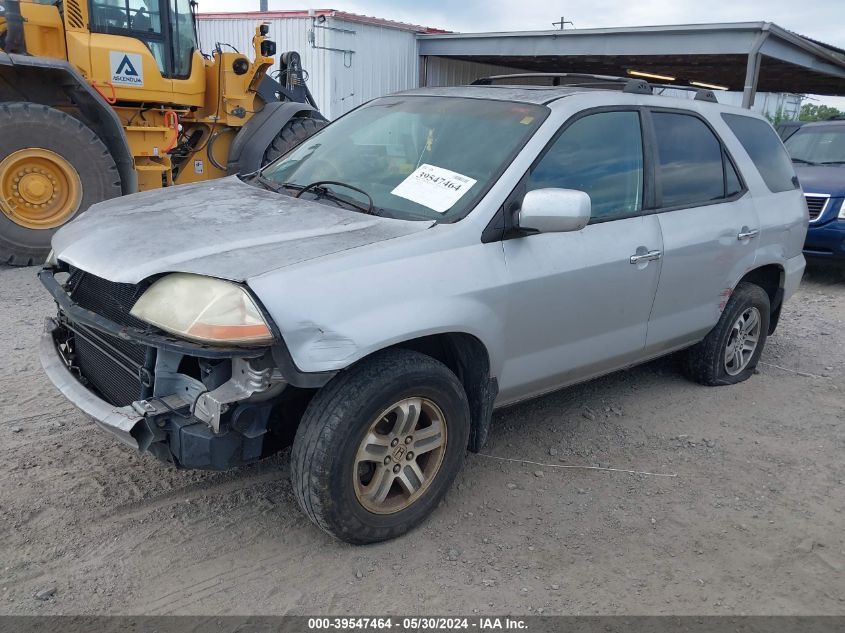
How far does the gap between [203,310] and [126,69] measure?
642 centimetres

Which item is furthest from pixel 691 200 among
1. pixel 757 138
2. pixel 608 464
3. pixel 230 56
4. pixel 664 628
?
pixel 230 56

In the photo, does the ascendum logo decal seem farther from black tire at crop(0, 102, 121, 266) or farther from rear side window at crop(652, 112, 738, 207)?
rear side window at crop(652, 112, 738, 207)

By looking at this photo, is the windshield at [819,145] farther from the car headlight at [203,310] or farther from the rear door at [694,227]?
the car headlight at [203,310]

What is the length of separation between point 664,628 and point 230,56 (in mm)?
8145

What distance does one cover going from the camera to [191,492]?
10.9ft

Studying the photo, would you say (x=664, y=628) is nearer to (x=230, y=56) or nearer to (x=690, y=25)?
(x=230, y=56)

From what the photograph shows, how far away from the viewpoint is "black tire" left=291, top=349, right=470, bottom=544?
269cm

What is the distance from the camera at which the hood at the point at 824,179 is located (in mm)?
8484

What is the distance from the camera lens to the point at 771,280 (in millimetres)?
5129

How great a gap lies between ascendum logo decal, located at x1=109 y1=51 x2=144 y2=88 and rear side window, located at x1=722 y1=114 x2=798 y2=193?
618 centimetres

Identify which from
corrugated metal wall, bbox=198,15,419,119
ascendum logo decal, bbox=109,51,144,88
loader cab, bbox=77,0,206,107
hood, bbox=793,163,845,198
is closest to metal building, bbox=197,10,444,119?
corrugated metal wall, bbox=198,15,419,119

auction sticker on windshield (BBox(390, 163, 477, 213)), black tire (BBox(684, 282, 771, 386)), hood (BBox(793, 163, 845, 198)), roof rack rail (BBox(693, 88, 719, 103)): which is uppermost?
roof rack rail (BBox(693, 88, 719, 103))

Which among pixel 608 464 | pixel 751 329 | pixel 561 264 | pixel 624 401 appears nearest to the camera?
pixel 561 264

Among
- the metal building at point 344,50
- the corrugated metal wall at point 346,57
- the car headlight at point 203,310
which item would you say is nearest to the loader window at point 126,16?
the car headlight at point 203,310
